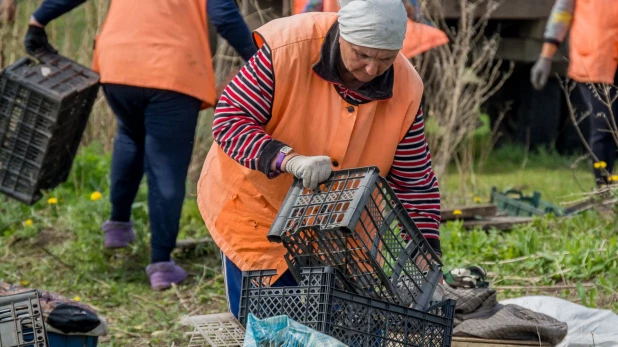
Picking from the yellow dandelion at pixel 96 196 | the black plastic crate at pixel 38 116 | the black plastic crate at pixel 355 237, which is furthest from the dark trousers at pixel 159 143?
the black plastic crate at pixel 355 237

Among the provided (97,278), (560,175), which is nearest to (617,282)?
(97,278)

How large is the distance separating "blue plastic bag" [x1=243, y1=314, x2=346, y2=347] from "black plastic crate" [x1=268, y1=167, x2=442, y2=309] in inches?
9.1

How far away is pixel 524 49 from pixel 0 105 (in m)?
5.23

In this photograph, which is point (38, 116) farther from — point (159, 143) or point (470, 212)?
point (470, 212)

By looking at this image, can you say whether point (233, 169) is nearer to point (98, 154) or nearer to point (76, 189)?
point (76, 189)

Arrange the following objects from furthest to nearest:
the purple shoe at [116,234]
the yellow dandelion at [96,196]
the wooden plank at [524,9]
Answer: the wooden plank at [524,9] < the yellow dandelion at [96,196] < the purple shoe at [116,234]

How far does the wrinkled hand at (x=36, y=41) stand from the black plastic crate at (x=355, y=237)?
2.69m

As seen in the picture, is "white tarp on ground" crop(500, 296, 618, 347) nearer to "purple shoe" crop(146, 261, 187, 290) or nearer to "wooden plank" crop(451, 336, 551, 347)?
"wooden plank" crop(451, 336, 551, 347)

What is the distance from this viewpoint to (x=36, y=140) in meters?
5.12

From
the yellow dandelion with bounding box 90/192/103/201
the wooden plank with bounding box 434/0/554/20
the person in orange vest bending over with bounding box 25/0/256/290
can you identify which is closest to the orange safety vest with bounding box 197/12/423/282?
the person in orange vest bending over with bounding box 25/0/256/290

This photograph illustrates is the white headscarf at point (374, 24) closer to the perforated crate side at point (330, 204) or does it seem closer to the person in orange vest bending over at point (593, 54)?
the perforated crate side at point (330, 204)

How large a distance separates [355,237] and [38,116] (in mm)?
2851

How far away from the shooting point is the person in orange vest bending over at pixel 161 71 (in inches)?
189

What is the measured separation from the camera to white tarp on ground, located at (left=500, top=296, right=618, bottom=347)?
12.9 ft
